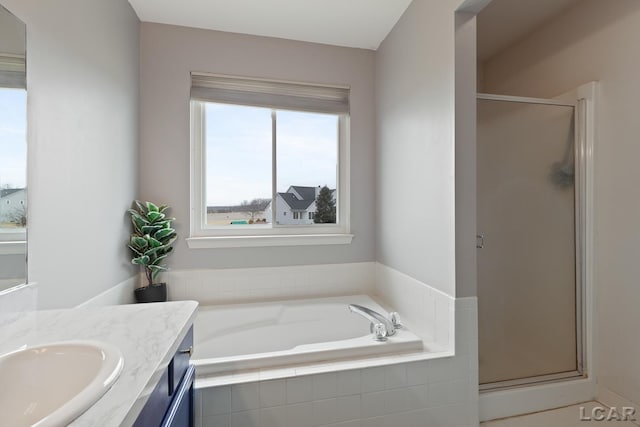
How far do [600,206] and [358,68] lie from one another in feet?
6.06

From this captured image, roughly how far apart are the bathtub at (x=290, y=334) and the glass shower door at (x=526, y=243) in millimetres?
671

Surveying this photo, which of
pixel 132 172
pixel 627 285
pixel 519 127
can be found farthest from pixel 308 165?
pixel 627 285

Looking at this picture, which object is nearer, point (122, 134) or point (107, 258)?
point (107, 258)

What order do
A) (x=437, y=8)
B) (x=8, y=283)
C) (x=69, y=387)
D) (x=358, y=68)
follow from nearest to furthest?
(x=69, y=387)
(x=8, y=283)
(x=437, y=8)
(x=358, y=68)

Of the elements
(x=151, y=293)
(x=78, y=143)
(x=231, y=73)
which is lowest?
(x=151, y=293)

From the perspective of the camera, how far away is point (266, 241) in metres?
2.13

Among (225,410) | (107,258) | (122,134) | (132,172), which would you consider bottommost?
(225,410)

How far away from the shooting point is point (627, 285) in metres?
1.62

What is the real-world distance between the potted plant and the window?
22 cm

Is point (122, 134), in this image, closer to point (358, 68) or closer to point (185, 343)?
point (185, 343)

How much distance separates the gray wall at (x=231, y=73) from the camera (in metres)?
1.98

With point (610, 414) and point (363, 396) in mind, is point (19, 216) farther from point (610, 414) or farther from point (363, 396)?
point (610, 414)

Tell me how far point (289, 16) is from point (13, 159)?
1663 millimetres

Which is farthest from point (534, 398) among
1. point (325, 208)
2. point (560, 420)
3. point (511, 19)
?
point (511, 19)
